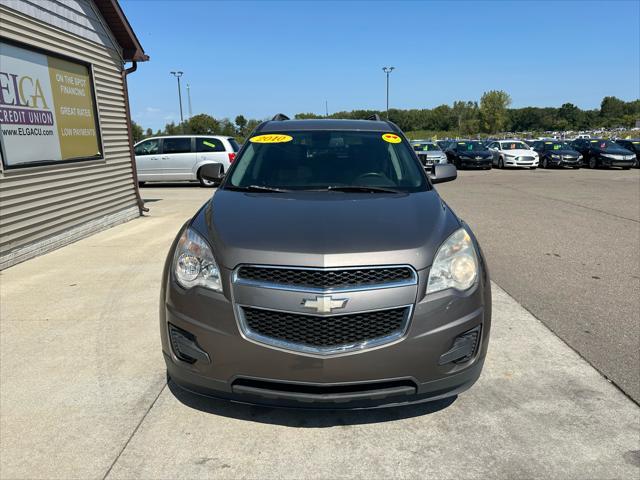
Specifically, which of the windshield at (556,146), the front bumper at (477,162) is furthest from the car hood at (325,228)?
the windshield at (556,146)

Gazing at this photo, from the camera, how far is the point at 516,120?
130875 mm

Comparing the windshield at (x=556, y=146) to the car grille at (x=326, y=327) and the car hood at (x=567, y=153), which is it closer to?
the car hood at (x=567, y=153)

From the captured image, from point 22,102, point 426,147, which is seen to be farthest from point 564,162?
point 22,102

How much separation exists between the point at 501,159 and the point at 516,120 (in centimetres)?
11947

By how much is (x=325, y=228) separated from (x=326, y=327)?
0.56 m

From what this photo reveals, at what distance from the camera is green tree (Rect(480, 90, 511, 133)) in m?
93.2

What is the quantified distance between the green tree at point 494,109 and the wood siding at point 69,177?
311ft

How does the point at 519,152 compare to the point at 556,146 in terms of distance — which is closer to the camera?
the point at 519,152

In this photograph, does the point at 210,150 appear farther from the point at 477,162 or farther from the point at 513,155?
the point at 513,155

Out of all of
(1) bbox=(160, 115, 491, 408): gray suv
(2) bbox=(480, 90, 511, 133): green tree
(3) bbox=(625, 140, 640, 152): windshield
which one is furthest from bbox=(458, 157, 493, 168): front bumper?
(2) bbox=(480, 90, 511, 133): green tree

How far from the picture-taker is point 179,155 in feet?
50.8

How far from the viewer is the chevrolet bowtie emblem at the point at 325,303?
7.00 feet

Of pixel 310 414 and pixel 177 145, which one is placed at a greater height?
pixel 177 145

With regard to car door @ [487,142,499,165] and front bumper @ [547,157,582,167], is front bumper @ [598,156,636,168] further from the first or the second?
car door @ [487,142,499,165]
